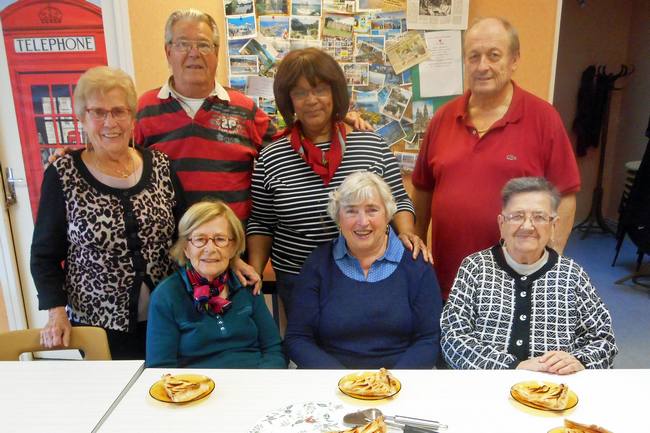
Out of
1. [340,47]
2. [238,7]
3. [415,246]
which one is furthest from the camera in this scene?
[340,47]

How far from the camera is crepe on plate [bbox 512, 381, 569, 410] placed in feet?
4.13

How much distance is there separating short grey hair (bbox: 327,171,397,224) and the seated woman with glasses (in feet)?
1.30

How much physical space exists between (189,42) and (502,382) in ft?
5.26

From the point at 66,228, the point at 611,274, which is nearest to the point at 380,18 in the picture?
the point at 66,228

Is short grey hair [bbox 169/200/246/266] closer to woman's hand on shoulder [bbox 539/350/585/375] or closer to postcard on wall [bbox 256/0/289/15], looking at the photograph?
woman's hand on shoulder [bbox 539/350/585/375]

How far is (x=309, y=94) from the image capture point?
1.89m

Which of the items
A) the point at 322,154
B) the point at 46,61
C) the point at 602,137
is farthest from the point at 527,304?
the point at 602,137

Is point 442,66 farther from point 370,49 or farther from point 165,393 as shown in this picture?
point 165,393

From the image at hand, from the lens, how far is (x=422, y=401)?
4.33 ft

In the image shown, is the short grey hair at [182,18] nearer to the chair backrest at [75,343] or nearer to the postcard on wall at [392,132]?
the chair backrest at [75,343]

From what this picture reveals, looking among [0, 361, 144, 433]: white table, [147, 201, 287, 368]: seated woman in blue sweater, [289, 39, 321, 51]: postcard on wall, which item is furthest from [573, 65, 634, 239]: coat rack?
[0, 361, 144, 433]: white table

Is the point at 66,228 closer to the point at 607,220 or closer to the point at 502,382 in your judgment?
the point at 502,382

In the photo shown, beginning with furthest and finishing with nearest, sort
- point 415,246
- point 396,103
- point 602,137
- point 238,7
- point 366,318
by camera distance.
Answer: point 602,137
point 396,103
point 238,7
point 415,246
point 366,318

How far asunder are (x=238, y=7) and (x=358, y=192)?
4.97ft
